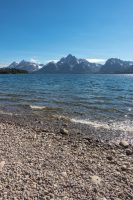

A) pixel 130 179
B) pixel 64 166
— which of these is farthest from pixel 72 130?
pixel 130 179

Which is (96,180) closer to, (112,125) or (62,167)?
(62,167)

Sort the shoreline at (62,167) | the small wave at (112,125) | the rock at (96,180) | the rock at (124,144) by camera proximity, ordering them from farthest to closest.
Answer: the small wave at (112,125) < the rock at (124,144) < the rock at (96,180) < the shoreline at (62,167)

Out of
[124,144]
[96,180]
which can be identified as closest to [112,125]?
[124,144]

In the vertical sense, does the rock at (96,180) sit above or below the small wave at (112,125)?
below

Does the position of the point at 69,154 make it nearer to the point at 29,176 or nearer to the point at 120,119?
the point at 29,176

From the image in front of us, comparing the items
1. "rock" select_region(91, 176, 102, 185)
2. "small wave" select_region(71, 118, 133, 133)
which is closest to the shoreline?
"rock" select_region(91, 176, 102, 185)

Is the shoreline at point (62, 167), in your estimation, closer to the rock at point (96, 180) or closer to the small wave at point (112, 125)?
the rock at point (96, 180)

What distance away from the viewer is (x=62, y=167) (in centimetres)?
807

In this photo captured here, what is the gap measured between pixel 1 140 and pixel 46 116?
24.3 feet

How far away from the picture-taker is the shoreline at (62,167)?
6516 mm

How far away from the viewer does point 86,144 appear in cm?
1130

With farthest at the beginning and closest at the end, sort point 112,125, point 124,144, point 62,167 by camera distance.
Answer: point 112,125
point 124,144
point 62,167

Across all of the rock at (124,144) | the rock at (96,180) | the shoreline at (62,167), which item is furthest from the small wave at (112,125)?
the rock at (96,180)

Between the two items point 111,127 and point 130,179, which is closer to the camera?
point 130,179
